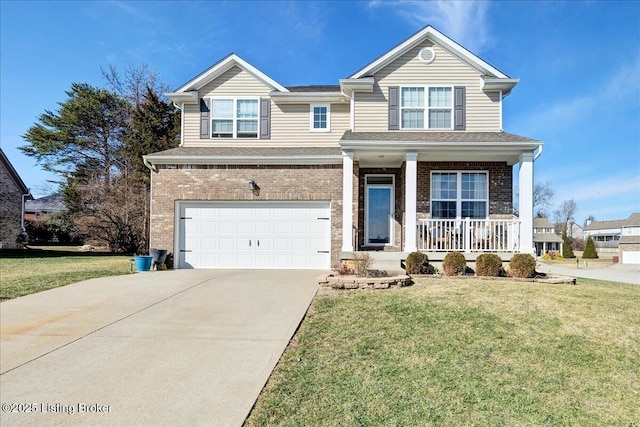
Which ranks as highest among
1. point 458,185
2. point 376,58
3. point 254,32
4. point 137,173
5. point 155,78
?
point 155,78

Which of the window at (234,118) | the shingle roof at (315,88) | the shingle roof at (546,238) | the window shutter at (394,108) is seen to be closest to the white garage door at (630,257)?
the shingle roof at (546,238)

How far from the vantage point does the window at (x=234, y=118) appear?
13602 mm

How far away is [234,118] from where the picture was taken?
44.8 feet

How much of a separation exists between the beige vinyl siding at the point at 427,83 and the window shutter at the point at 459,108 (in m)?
0.16

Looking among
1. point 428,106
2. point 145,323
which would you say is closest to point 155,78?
point 428,106

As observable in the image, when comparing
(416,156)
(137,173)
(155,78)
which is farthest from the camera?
(155,78)

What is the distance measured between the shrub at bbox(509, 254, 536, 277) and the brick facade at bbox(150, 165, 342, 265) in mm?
4931

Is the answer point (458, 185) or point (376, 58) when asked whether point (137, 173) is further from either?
point (458, 185)

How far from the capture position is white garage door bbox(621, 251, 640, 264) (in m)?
30.8

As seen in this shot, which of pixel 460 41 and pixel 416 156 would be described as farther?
pixel 460 41

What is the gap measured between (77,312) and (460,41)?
43.6ft

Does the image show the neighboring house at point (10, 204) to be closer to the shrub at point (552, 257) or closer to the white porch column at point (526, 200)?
the white porch column at point (526, 200)

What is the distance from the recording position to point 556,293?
301 inches

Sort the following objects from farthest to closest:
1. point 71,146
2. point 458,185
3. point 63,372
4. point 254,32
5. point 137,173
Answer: point 71,146
point 137,173
point 254,32
point 458,185
point 63,372
